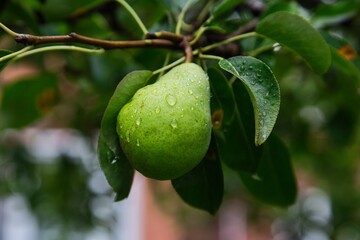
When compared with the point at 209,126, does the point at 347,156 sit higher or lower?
lower

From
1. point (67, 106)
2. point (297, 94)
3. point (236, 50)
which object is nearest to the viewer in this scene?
point (236, 50)

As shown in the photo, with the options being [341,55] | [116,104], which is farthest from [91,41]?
[341,55]

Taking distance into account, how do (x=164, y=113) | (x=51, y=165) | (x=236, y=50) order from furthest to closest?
1. (x=51, y=165)
2. (x=236, y=50)
3. (x=164, y=113)

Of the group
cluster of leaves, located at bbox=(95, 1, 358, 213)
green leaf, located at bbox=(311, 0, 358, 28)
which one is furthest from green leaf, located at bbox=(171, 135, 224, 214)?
green leaf, located at bbox=(311, 0, 358, 28)

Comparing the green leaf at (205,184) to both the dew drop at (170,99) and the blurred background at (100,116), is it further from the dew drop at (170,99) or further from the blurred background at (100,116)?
the blurred background at (100,116)

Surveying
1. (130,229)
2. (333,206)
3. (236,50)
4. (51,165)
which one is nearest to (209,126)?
(236,50)

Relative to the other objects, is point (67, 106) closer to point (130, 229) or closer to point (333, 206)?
point (333, 206)

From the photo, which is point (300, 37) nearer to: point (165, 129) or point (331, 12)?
point (165, 129)
